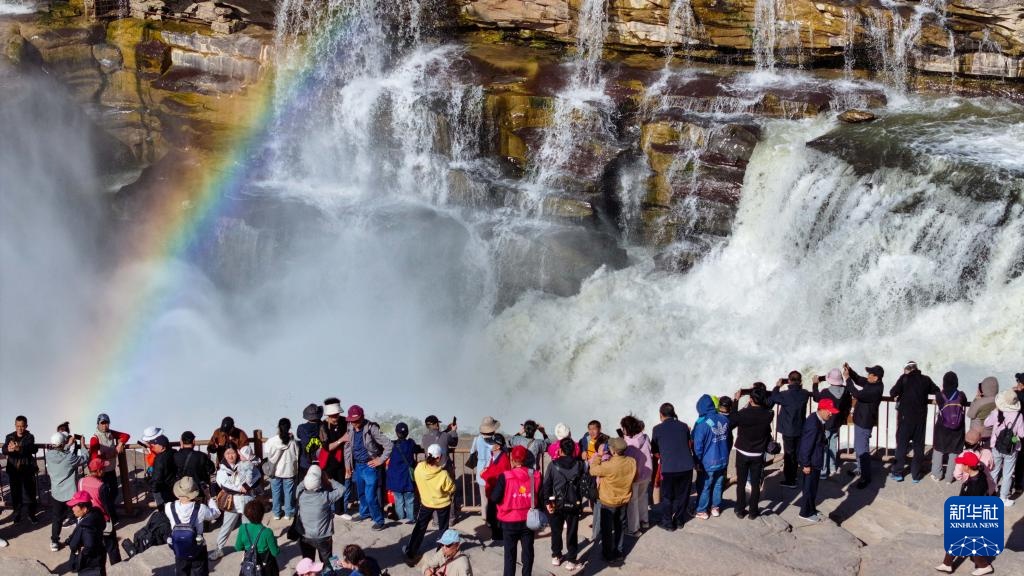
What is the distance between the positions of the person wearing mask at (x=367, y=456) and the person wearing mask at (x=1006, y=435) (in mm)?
7169

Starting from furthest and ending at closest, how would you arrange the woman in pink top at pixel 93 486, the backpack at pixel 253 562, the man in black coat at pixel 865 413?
the man in black coat at pixel 865 413 < the woman in pink top at pixel 93 486 < the backpack at pixel 253 562

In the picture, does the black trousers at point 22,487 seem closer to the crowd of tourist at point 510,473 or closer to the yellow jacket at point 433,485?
the crowd of tourist at point 510,473

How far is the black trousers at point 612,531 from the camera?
11.7 meters

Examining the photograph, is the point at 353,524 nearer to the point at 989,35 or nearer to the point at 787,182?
the point at 787,182

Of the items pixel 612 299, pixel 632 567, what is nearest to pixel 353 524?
pixel 632 567

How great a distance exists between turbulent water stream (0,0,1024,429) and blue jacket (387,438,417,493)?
9.58 m

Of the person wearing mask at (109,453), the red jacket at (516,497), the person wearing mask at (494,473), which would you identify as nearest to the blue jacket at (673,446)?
the person wearing mask at (494,473)

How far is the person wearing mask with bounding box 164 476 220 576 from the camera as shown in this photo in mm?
10414

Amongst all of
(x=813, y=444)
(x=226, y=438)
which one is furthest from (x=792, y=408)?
(x=226, y=438)

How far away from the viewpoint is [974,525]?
1072cm

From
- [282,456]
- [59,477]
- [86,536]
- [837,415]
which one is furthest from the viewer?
[837,415]

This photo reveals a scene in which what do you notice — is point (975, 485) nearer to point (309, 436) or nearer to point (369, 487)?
point (369, 487)

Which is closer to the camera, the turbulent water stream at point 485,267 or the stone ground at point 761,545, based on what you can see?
Result: the stone ground at point 761,545

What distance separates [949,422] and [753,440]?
9.04 feet
